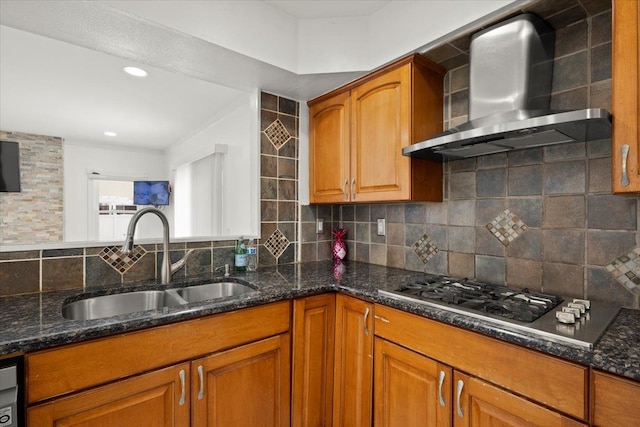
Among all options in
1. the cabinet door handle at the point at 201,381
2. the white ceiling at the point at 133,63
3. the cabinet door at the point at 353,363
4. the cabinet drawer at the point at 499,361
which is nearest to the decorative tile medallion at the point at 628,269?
the cabinet drawer at the point at 499,361

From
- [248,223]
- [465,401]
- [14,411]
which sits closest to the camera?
[14,411]

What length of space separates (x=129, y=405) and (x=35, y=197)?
11.2 feet

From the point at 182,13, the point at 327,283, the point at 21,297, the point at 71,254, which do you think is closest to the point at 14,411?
the point at 21,297

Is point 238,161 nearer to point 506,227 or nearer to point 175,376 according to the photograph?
point 175,376

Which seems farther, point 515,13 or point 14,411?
point 515,13

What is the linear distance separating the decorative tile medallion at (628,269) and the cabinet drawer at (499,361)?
0.62 meters

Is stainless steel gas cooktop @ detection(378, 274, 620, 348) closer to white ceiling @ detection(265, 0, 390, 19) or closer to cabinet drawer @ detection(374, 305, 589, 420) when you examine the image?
cabinet drawer @ detection(374, 305, 589, 420)

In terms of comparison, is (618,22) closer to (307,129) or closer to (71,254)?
(307,129)

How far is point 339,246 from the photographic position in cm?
237

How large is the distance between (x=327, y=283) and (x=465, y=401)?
0.78 metres

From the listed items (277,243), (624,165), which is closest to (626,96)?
(624,165)

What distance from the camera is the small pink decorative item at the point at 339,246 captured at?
2.37 m

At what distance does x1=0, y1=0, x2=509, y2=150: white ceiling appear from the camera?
54.6 inches

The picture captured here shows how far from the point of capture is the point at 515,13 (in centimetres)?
130
